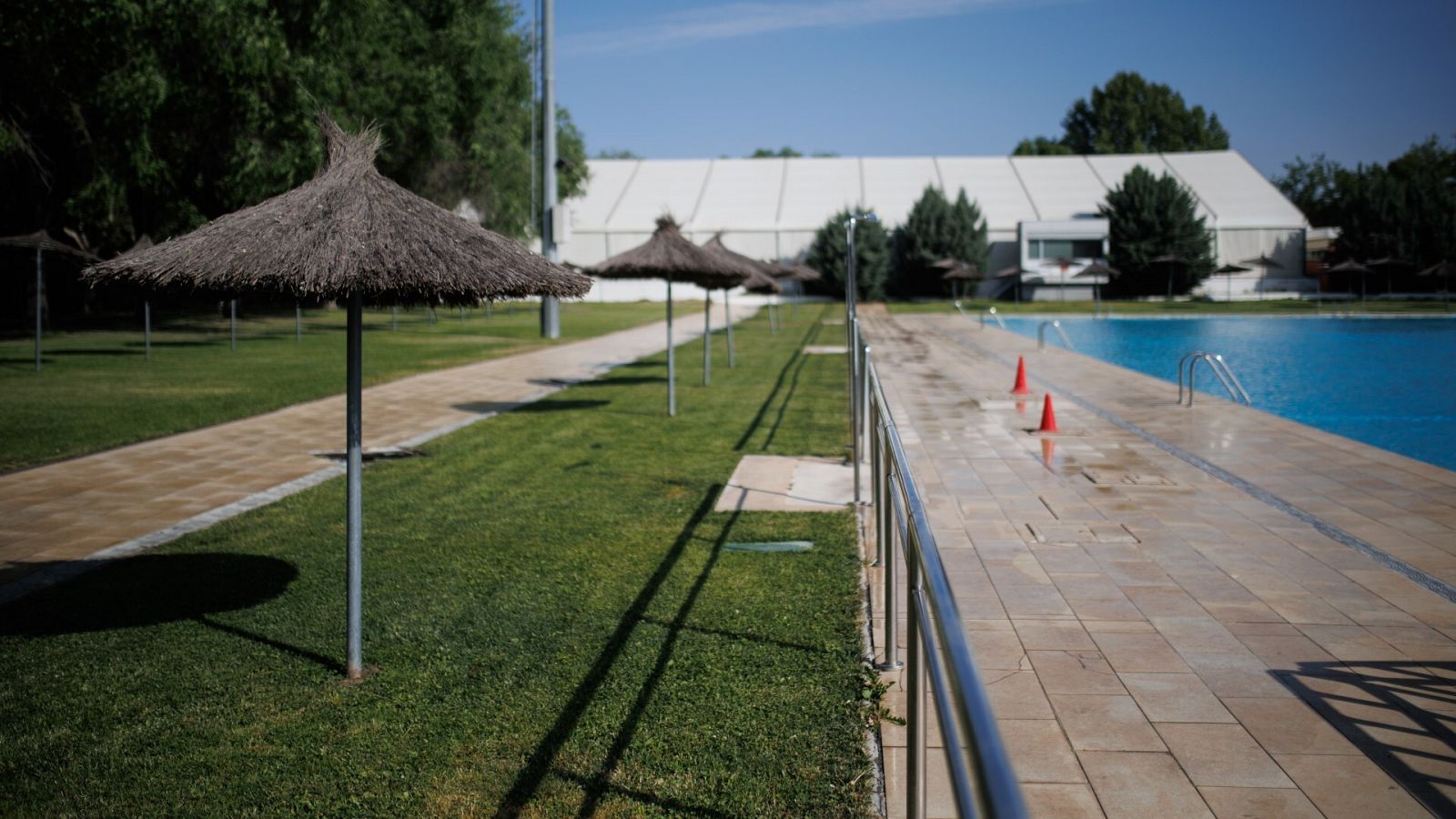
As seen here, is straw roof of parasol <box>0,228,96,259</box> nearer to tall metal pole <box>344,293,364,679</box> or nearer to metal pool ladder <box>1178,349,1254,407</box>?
tall metal pole <box>344,293,364,679</box>

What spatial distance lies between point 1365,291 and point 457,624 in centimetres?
5648

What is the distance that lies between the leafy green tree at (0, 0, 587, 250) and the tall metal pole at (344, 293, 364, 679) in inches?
607

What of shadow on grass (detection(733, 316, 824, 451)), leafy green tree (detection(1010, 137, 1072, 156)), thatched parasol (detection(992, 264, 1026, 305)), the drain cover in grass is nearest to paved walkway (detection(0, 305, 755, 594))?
shadow on grass (detection(733, 316, 824, 451))

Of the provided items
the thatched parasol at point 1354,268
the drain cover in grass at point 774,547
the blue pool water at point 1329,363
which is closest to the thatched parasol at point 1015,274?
the blue pool water at point 1329,363

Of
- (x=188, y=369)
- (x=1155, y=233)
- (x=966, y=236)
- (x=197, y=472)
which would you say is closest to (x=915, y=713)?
(x=197, y=472)

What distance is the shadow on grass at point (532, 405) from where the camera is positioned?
14323 millimetres

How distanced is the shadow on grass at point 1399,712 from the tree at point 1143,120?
315 feet

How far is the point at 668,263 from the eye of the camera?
13.4 meters

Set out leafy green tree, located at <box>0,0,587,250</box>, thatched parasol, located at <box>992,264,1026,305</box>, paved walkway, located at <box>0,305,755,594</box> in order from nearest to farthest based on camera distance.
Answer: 1. paved walkway, located at <box>0,305,755,594</box>
2. leafy green tree, located at <box>0,0,587,250</box>
3. thatched parasol, located at <box>992,264,1026,305</box>

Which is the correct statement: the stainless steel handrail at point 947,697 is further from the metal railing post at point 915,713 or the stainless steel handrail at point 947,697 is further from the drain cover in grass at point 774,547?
the drain cover in grass at point 774,547

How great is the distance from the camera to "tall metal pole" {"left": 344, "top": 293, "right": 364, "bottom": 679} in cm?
482

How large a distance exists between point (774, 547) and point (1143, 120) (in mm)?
100108

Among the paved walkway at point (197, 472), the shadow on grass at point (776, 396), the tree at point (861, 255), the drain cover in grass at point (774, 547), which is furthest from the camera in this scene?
the tree at point (861, 255)

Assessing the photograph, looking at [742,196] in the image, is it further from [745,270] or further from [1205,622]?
[1205,622]
